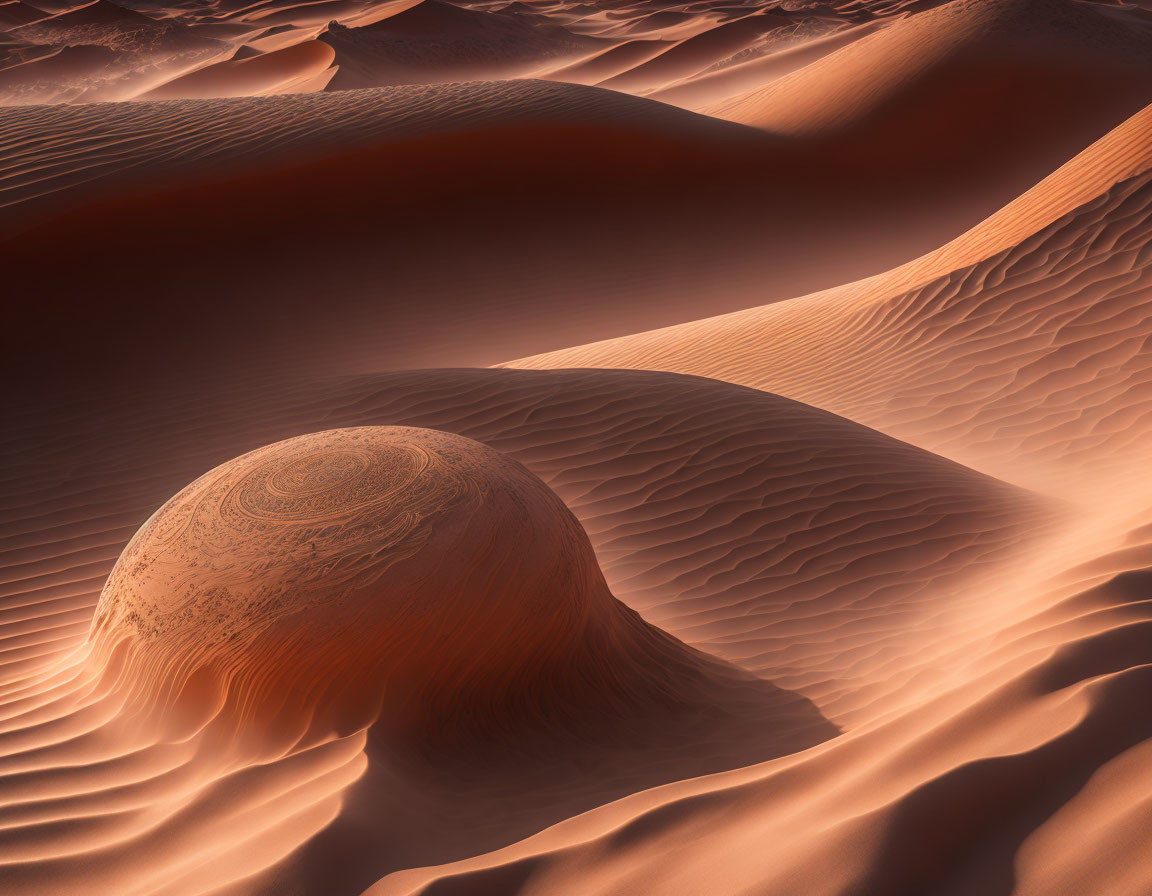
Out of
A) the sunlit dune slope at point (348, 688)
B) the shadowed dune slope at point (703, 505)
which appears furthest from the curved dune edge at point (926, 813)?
the shadowed dune slope at point (703, 505)

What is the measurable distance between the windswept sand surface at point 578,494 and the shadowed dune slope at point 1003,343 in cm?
6

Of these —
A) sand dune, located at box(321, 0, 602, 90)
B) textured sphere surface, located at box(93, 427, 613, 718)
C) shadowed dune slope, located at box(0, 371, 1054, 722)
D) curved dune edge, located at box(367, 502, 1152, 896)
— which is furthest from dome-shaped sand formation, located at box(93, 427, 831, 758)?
sand dune, located at box(321, 0, 602, 90)

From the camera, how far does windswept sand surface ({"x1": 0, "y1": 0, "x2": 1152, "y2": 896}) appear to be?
2.36 m

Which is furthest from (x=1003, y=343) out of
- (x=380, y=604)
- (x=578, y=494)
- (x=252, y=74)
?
(x=252, y=74)

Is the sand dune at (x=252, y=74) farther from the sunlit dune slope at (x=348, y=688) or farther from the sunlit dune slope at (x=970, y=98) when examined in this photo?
the sunlit dune slope at (x=348, y=688)

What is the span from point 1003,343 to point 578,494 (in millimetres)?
4948

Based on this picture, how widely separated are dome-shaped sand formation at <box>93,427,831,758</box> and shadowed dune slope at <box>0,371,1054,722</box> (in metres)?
1.00

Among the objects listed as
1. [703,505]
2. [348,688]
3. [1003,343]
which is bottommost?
[1003,343]

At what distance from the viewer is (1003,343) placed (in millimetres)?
9562

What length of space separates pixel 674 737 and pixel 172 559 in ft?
6.89

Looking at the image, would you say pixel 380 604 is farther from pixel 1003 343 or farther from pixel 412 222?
pixel 412 222

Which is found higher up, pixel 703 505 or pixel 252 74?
pixel 252 74

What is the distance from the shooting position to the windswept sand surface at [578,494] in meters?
2.36

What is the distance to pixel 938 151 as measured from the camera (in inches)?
745
